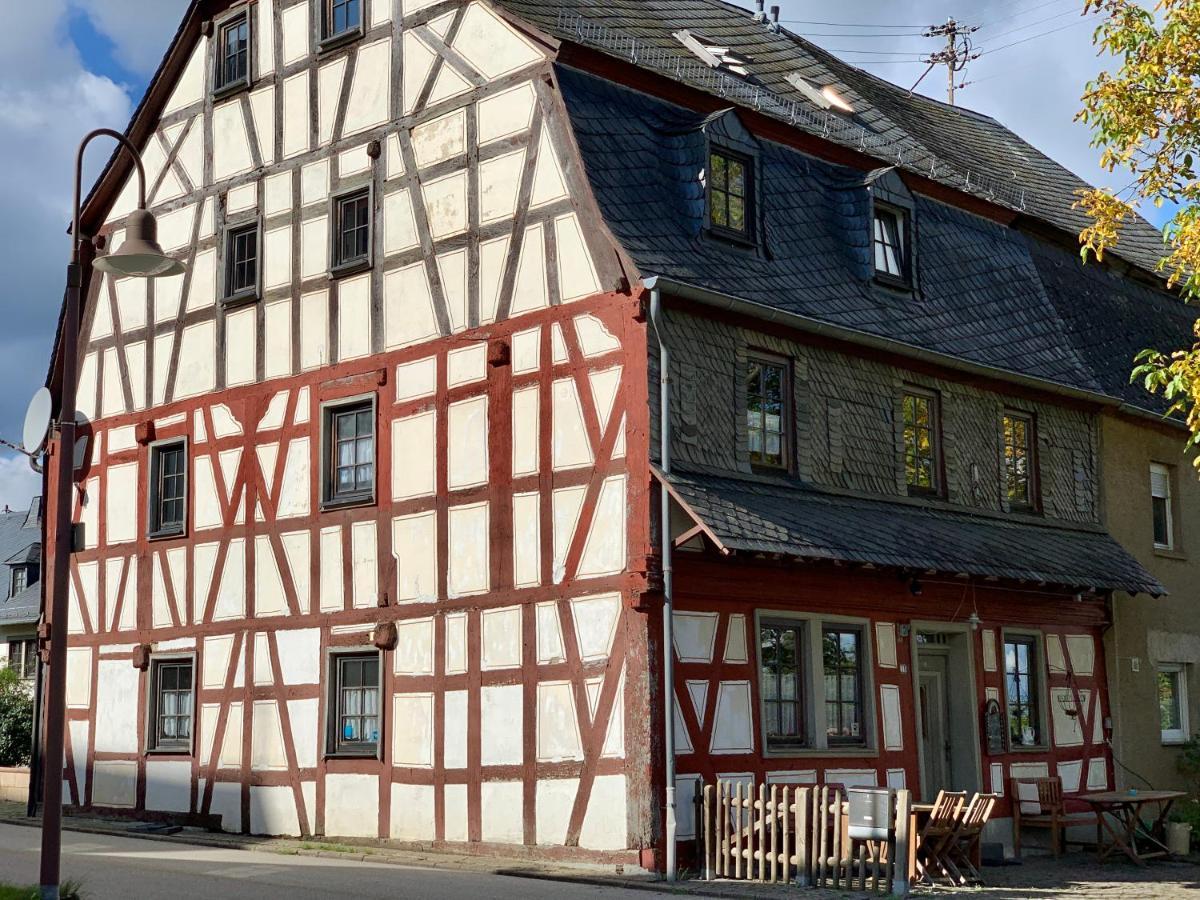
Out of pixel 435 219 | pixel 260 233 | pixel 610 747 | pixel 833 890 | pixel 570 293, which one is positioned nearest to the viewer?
pixel 833 890

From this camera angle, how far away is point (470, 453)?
17.7m

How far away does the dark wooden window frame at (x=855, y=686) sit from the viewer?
56.9 ft

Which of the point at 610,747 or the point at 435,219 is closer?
the point at 610,747

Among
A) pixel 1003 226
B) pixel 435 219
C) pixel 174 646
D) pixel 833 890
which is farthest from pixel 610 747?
pixel 1003 226

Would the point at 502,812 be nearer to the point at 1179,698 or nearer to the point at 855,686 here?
the point at 855,686

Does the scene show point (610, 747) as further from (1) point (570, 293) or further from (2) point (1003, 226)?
(2) point (1003, 226)

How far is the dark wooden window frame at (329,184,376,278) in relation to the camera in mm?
19302

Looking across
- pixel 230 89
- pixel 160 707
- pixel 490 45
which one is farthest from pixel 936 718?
pixel 230 89

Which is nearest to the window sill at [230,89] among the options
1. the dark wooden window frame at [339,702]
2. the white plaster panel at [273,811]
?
the dark wooden window frame at [339,702]

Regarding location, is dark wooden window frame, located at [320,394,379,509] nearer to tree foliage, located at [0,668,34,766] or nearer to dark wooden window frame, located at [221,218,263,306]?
dark wooden window frame, located at [221,218,263,306]

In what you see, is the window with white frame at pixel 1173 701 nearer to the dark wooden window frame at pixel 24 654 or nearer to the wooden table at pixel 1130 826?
the wooden table at pixel 1130 826

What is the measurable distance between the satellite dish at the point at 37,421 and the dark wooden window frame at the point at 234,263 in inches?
337

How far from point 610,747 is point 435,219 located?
21.8ft

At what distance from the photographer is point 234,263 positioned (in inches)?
842
